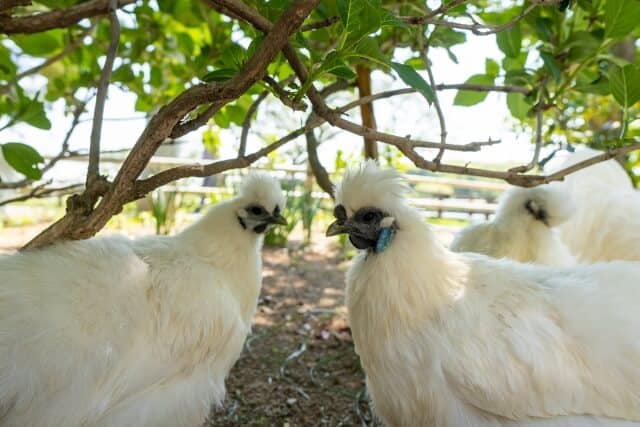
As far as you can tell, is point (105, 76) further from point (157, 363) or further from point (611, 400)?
point (611, 400)

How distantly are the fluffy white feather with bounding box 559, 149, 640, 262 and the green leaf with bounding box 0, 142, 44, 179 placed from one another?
268 centimetres

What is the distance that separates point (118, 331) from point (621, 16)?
1991 millimetres

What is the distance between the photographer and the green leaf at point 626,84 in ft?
4.41

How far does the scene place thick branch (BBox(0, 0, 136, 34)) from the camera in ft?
4.78

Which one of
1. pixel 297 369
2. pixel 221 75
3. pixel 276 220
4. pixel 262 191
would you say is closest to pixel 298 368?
pixel 297 369

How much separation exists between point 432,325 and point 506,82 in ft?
3.48

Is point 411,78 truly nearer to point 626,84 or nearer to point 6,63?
point 626,84

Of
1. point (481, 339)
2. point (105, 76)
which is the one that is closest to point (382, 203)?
point (481, 339)

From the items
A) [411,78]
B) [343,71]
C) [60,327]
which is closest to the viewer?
[411,78]

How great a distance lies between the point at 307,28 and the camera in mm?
1443

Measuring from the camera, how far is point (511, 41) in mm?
1723

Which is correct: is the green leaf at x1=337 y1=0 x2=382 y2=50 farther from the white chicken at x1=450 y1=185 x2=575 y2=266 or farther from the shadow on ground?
the shadow on ground

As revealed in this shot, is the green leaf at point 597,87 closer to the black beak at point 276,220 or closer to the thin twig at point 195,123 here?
the thin twig at point 195,123

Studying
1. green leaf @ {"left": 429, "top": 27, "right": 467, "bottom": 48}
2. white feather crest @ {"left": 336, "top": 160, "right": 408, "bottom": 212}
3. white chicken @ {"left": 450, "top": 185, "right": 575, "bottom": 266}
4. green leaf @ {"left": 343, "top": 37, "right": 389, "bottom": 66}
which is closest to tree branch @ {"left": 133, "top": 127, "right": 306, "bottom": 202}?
white feather crest @ {"left": 336, "top": 160, "right": 408, "bottom": 212}
